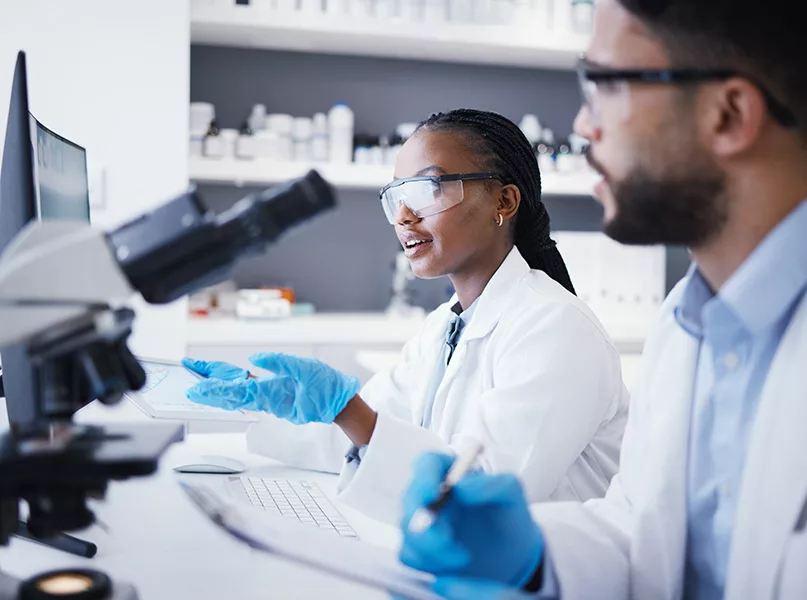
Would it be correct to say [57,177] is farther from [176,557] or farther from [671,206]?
[671,206]

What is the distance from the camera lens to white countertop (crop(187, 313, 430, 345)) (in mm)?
2977

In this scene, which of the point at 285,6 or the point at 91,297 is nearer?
the point at 91,297

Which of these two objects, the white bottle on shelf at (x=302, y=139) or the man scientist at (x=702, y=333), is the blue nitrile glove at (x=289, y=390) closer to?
the man scientist at (x=702, y=333)

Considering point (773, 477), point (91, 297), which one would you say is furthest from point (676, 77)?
point (91, 297)

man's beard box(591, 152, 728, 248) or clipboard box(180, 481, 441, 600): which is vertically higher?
man's beard box(591, 152, 728, 248)

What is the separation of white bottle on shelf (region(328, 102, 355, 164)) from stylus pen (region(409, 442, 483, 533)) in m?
2.50

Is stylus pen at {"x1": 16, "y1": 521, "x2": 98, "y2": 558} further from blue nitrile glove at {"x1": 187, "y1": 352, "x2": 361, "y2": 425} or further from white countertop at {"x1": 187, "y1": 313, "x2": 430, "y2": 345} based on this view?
white countertop at {"x1": 187, "y1": 313, "x2": 430, "y2": 345}

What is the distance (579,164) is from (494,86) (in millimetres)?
613

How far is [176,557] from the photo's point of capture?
3.49 ft

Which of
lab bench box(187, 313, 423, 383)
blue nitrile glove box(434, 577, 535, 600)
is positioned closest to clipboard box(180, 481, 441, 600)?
blue nitrile glove box(434, 577, 535, 600)

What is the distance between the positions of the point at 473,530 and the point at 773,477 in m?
0.34

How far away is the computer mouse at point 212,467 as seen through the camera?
1.49m

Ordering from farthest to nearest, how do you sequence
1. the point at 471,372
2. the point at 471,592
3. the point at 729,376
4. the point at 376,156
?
the point at 376,156 → the point at 471,372 → the point at 729,376 → the point at 471,592

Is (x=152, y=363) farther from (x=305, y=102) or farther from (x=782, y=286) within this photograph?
(x=305, y=102)
